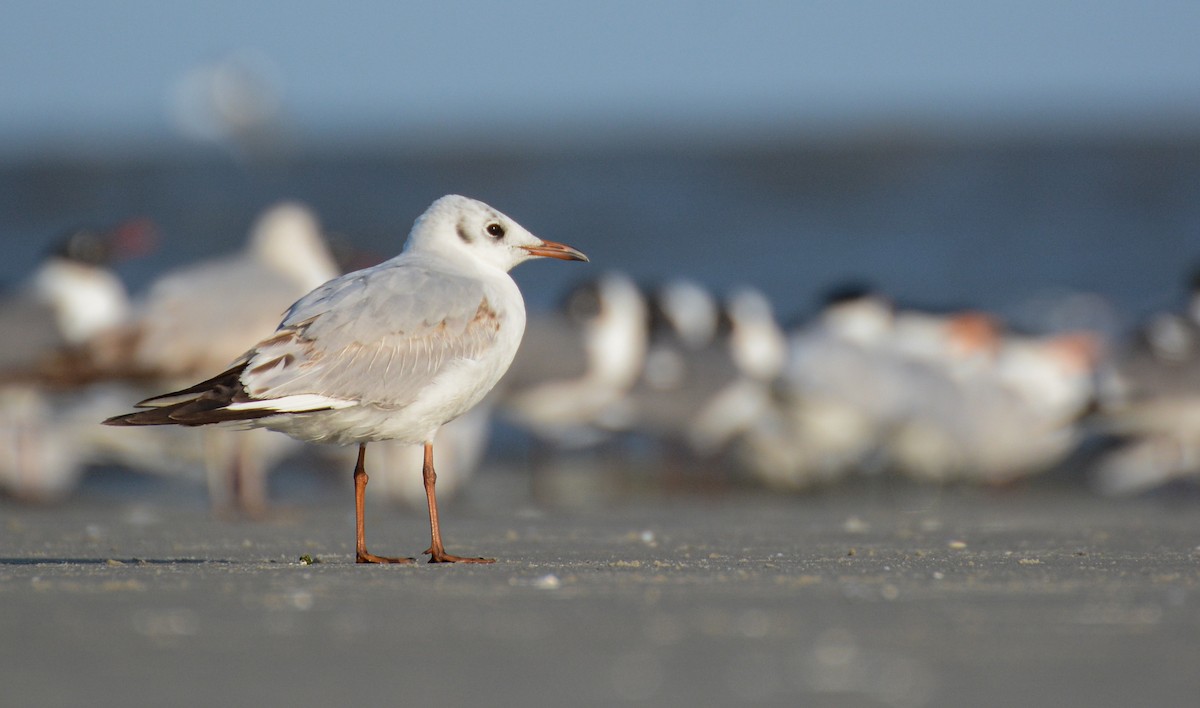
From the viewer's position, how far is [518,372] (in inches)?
393

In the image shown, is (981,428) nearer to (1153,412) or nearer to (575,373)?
(1153,412)

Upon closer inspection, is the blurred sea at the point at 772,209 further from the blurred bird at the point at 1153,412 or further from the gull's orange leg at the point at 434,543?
the gull's orange leg at the point at 434,543

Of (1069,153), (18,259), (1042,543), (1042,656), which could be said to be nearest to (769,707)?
(1042,656)

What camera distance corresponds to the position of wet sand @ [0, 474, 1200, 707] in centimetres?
257

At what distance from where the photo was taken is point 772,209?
27.7m

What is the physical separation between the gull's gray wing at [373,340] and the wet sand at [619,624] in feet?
1.53

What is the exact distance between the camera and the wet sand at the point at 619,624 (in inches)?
101

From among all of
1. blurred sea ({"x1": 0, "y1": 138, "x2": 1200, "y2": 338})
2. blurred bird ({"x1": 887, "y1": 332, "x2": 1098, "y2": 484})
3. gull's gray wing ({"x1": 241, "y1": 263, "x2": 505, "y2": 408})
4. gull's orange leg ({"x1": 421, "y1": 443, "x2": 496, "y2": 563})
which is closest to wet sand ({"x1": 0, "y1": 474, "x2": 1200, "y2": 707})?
gull's orange leg ({"x1": 421, "y1": 443, "x2": 496, "y2": 563})

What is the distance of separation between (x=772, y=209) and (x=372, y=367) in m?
23.5

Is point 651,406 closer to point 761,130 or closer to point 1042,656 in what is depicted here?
point 1042,656

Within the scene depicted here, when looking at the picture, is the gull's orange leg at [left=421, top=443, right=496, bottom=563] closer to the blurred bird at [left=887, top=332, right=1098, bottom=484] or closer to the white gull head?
the white gull head

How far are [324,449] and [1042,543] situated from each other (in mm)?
5660

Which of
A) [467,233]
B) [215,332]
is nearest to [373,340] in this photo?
[467,233]

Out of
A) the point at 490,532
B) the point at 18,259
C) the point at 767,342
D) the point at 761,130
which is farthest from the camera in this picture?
the point at 761,130
